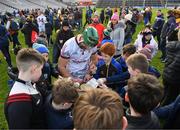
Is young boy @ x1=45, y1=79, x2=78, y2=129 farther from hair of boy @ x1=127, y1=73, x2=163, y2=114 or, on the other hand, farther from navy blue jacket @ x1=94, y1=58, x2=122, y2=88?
navy blue jacket @ x1=94, y1=58, x2=122, y2=88

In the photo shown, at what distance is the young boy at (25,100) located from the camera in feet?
8.67

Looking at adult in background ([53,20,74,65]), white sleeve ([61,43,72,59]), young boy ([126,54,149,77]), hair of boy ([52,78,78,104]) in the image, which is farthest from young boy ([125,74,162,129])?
→ adult in background ([53,20,74,65])

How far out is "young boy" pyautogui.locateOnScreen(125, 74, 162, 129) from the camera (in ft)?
8.60

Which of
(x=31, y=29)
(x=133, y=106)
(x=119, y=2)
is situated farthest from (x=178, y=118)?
(x=119, y=2)

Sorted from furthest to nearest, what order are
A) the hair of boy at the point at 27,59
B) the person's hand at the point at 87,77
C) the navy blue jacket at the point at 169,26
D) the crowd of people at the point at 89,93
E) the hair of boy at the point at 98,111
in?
the navy blue jacket at the point at 169,26, the person's hand at the point at 87,77, the hair of boy at the point at 27,59, the crowd of people at the point at 89,93, the hair of boy at the point at 98,111

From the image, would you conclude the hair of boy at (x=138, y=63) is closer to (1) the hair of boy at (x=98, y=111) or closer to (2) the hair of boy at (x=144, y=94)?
(2) the hair of boy at (x=144, y=94)

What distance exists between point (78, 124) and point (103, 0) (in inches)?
2571

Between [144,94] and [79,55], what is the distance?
230cm

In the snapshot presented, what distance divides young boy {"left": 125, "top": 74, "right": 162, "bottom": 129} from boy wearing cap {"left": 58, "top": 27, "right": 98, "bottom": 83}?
182 cm

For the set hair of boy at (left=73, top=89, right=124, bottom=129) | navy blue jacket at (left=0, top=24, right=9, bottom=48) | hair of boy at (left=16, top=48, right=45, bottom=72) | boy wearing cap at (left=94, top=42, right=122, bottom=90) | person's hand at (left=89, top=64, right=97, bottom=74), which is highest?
hair of boy at (left=16, top=48, right=45, bottom=72)

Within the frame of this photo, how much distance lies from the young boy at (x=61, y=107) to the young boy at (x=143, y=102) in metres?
0.63

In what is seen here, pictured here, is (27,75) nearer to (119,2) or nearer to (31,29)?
(31,29)

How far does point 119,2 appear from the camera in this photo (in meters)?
62.7

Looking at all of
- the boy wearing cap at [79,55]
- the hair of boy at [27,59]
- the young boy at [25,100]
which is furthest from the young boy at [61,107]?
the boy wearing cap at [79,55]
